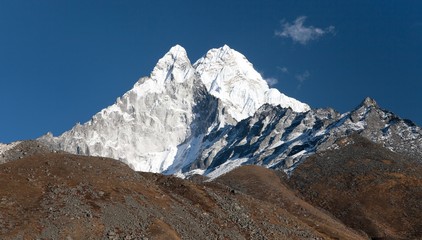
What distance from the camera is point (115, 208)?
2530 inches

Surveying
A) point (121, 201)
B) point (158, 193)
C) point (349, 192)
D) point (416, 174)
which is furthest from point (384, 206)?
point (121, 201)

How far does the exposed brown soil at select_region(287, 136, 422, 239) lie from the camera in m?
111

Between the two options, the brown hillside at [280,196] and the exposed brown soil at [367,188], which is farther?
A: the exposed brown soil at [367,188]

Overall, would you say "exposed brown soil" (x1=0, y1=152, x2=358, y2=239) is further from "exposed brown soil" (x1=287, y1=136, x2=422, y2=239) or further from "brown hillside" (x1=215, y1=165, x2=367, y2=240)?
"exposed brown soil" (x1=287, y1=136, x2=422, y2=239)

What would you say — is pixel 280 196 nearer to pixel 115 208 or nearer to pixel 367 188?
pixel 367 188

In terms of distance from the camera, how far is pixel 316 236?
258 feet

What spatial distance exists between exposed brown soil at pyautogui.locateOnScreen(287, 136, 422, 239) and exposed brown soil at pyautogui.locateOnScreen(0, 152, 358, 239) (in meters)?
30.5

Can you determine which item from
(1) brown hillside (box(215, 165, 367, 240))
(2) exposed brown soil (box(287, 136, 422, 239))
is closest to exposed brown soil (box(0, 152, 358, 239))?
(1) brown hillside (box(215, 165, 367, 240))

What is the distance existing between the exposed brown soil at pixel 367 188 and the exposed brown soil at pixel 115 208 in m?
30.5

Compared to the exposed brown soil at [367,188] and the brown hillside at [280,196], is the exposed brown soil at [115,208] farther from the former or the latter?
the exposed brown soil at [367,188]

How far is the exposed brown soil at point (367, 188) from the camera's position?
111312 mm

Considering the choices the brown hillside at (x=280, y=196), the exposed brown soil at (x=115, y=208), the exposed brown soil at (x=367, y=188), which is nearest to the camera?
the exposed brown soil at (x=115, y=208)

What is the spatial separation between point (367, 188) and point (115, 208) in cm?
7476

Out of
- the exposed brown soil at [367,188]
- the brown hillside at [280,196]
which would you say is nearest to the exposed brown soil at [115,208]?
the brown hillside at [280,196]
